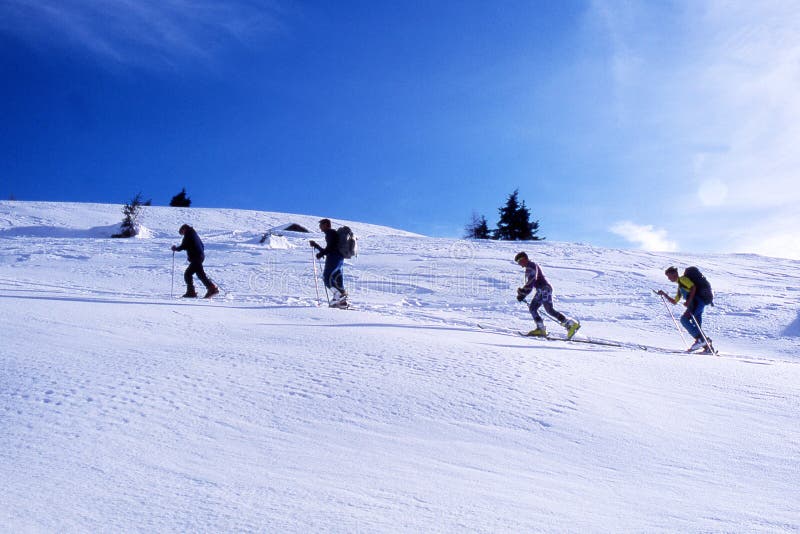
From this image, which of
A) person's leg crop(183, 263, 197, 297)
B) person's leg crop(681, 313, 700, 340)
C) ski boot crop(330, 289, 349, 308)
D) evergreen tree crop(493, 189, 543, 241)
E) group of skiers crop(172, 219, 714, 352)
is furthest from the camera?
evergreen tree crop(493, 189, 543, 241)

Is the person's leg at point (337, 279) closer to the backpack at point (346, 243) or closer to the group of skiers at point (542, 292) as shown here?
the group of skiers at point (542, 292)

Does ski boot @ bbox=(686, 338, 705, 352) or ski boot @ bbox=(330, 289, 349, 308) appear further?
ski boot @ bbox=(330, 289, 349, 308)

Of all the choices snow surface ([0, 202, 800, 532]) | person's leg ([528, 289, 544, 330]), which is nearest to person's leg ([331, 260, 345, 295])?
snow surface ([0, 202, 800, 532])

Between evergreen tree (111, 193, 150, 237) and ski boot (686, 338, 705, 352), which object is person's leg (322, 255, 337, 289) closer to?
ski boot (686, 338, 705, 352)

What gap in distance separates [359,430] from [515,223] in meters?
43.4

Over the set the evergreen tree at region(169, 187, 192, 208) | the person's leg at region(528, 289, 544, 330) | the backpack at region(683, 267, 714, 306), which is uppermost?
the evergreen tree at region(169, 187, 192, 208)

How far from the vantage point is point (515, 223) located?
44406 millimetres

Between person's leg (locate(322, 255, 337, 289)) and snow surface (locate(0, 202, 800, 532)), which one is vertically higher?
person's leg (locate(322, 255, 337, 289))

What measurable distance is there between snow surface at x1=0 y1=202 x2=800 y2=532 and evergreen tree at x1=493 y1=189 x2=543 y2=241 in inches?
1533

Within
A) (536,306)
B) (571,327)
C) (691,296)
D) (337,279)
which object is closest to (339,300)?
(337,279)

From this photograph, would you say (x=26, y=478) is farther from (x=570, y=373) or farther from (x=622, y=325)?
(x=622, y=325)

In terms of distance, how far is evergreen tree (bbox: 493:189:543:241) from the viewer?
44.1 meters

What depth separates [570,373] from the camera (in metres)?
4.29

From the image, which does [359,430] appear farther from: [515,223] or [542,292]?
[515,223]
